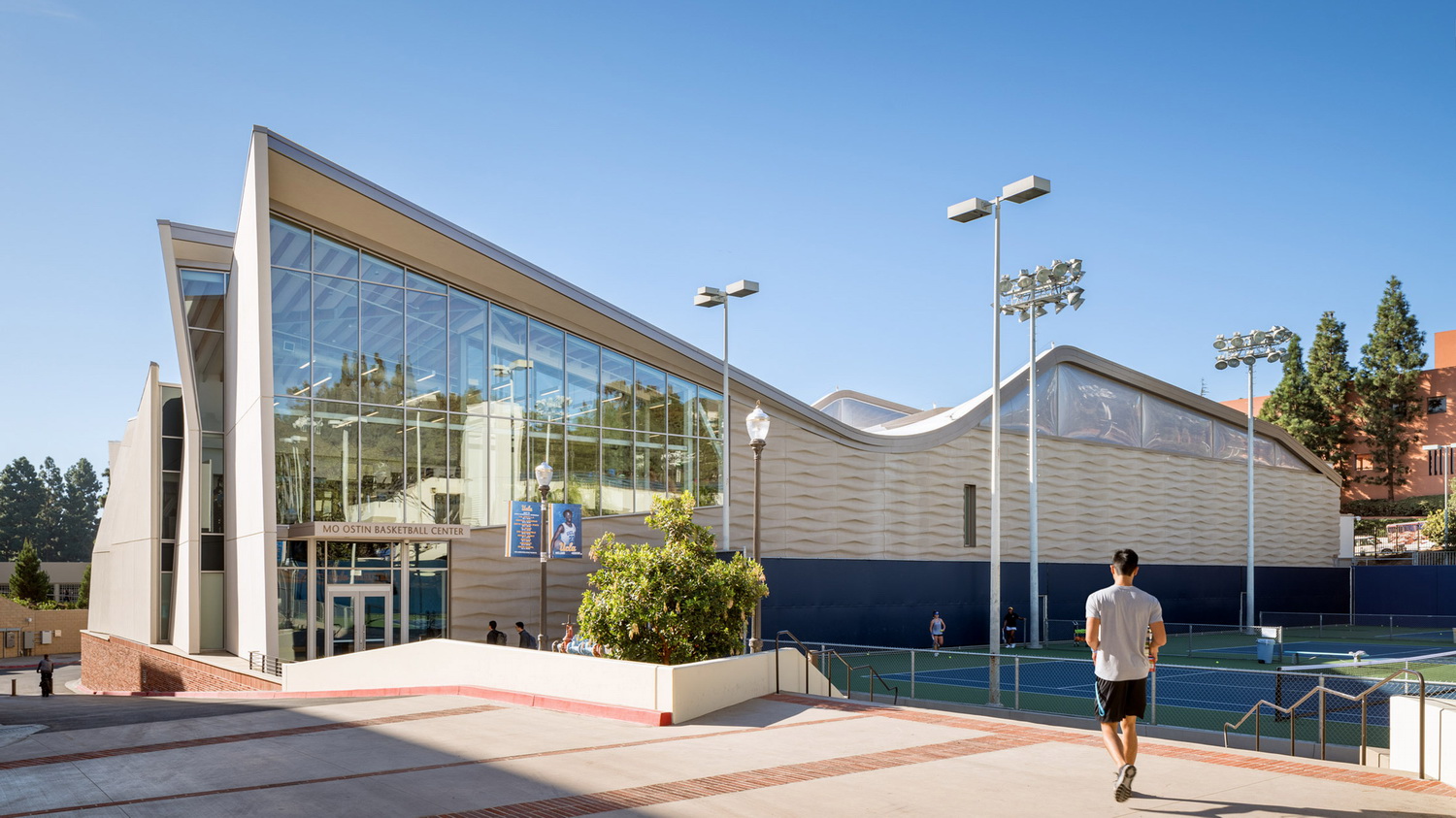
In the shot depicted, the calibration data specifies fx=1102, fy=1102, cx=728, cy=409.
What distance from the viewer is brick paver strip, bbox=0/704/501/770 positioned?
1127cm

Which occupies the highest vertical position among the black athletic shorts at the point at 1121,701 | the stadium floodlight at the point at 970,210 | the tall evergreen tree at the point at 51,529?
the stadium floodlight at the point at 970,210

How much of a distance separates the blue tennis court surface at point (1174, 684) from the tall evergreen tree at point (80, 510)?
125 meters

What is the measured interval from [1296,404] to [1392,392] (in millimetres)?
6181

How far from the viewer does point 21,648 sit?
2653 inches

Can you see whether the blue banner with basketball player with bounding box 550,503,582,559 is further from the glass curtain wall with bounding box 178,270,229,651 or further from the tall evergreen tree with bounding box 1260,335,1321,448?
the tall evergreen tree with bounding box 1260,335,1321,448

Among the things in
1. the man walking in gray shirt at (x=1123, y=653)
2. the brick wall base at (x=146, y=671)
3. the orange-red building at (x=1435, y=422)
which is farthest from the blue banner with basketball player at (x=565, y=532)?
A: the orange-red building at (x=1435, y=422)

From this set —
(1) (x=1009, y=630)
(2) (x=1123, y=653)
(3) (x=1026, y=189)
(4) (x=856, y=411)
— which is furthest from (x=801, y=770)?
(4) (x=856, y=411)

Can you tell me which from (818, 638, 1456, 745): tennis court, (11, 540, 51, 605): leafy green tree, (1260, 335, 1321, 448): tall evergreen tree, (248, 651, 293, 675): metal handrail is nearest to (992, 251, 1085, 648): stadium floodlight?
(818, 638, 1456, 745): tennis court

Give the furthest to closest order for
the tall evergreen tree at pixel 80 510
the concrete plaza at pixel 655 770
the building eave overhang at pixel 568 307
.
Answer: the tall evergreen tree at pixel 80 510, the building eave overhang at pixel 568 307, the concrete plaza at pixel 655 770

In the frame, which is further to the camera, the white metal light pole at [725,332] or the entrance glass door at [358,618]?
the white metal light pole at [725,332]

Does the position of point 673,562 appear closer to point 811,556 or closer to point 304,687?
point 304,687

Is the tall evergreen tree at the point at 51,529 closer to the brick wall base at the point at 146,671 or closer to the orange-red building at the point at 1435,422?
the brick wall base at the point at 146,671

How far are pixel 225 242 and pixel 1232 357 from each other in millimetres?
42928

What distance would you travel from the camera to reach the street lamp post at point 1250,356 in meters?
47.7
